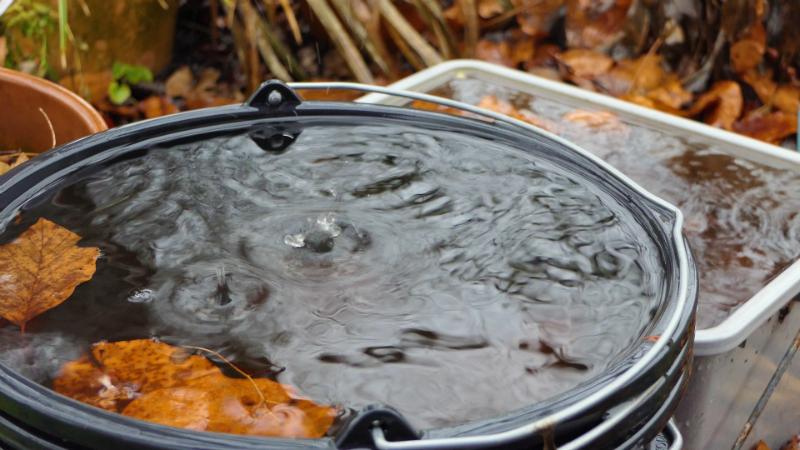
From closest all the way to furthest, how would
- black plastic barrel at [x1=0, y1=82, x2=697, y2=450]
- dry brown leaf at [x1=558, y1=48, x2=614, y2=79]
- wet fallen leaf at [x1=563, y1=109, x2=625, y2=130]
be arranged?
black plastic barrel at [x1=0, y1=82, x2=697, y2=450], wet fallen leaf at [x1=563, y1=109, x2=625, y2=130], dry brown leaf at [x1=558, y1=48, x2=614, y2=79]

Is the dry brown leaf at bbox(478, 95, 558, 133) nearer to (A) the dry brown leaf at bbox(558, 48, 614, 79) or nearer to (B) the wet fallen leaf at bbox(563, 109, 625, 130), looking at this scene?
(B) the wet fallen leaf at bbox(563, 109, 625, 130)

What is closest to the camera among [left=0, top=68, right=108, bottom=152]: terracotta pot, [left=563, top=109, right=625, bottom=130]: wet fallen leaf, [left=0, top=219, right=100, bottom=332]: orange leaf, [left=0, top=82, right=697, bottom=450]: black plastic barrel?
[left=0, top=82, right=697, bottom=450]: black plastic barrel

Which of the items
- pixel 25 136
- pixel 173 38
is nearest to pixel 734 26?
pixel 173 38

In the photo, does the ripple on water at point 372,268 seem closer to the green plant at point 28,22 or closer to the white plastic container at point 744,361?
the white plastic container at point 744,361

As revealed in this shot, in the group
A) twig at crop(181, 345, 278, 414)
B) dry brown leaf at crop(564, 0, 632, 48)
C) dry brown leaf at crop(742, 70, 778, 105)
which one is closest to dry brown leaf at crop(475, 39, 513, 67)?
dry brown leaf at crop(564, 0, 632, 48)

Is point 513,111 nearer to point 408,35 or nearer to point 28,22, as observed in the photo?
point 408,35

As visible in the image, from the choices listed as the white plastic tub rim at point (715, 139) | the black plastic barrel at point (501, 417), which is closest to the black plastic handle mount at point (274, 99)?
the black plastic barrel at point (501, 417)

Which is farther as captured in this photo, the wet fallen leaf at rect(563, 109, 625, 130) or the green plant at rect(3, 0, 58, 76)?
the green plant at rect(3, 0, 58, 76)
